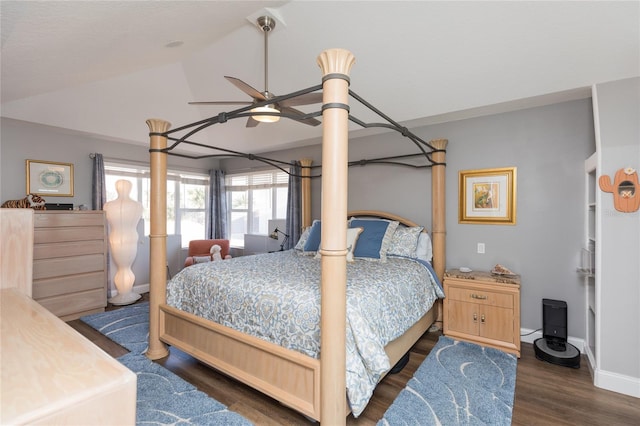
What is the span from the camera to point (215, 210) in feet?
19.3

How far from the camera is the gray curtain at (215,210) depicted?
587cm

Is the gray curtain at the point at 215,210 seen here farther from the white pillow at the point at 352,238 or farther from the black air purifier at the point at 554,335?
the black air purifier at the point at 554,335

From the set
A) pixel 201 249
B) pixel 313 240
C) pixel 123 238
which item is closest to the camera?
pixel 313 240

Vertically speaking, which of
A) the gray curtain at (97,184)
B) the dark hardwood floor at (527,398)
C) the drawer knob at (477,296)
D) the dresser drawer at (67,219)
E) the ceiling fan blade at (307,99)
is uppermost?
the ceiling fan blade at (307,99)

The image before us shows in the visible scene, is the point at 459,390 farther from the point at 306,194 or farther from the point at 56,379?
the point at 306,194

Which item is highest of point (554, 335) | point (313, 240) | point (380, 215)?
point (380, 215)

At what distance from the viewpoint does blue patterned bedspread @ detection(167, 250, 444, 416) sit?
1854 millimetres

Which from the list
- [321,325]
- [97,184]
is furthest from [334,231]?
[97,184]

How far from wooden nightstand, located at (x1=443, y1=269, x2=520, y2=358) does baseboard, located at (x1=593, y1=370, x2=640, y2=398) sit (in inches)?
21.9

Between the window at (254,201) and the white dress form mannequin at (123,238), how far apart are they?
6.14 ft

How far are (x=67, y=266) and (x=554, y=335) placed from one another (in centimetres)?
520

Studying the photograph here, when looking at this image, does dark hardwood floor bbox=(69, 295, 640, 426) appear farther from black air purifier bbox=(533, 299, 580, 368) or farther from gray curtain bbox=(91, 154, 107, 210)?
gray curtain bbox=(91, 154, 107, 210)

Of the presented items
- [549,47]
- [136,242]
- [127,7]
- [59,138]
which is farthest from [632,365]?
[59,138]

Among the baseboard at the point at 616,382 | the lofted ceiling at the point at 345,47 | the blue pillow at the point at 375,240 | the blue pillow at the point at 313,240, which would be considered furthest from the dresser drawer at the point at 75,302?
the baseboard at the point at 616,382
